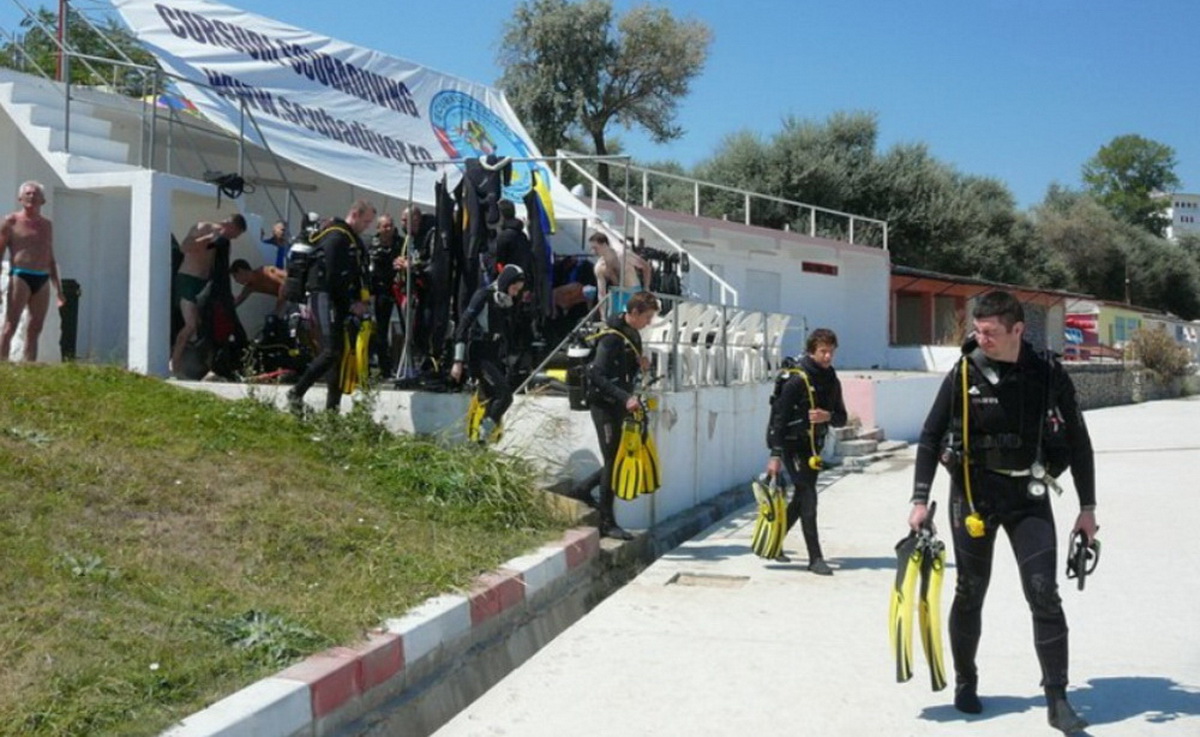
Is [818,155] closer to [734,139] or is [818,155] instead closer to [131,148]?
[734,139]

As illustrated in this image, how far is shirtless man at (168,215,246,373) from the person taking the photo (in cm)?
1105

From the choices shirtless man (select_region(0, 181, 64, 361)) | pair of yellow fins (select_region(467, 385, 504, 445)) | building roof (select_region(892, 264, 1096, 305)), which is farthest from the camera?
building roof (select_region(892, 264, 1096, 305))

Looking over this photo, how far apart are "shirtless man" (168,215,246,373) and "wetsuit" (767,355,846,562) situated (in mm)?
5584

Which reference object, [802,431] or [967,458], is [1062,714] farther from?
[802,431]

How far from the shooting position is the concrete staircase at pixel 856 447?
53.1 feet

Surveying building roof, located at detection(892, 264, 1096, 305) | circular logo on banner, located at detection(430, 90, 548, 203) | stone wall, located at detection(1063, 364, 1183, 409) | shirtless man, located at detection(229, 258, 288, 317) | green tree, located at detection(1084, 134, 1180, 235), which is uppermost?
green tree, located at detection(1084, 134, 1180, 235)

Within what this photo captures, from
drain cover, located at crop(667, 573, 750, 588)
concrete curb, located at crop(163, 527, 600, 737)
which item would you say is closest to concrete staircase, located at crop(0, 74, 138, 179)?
drain cover, located at crop(667, 573, 750, 588)

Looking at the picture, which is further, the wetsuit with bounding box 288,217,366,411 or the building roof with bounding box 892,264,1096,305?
the building roof with bounding box 892,264,1096,305

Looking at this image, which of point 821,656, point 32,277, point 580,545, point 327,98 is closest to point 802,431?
point 580,545

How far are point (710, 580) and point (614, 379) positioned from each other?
1.59m

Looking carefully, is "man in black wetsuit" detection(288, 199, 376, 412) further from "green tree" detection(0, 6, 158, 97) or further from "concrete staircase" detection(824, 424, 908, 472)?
"concrete staircase" detection(824, 424, 908, 472)

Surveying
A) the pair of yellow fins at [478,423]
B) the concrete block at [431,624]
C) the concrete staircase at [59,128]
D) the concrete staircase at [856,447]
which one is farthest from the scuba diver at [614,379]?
the concrete staircase at [856,447]

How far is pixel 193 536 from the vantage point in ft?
19.7

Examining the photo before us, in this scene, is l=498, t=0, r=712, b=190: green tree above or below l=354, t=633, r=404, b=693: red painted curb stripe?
above
